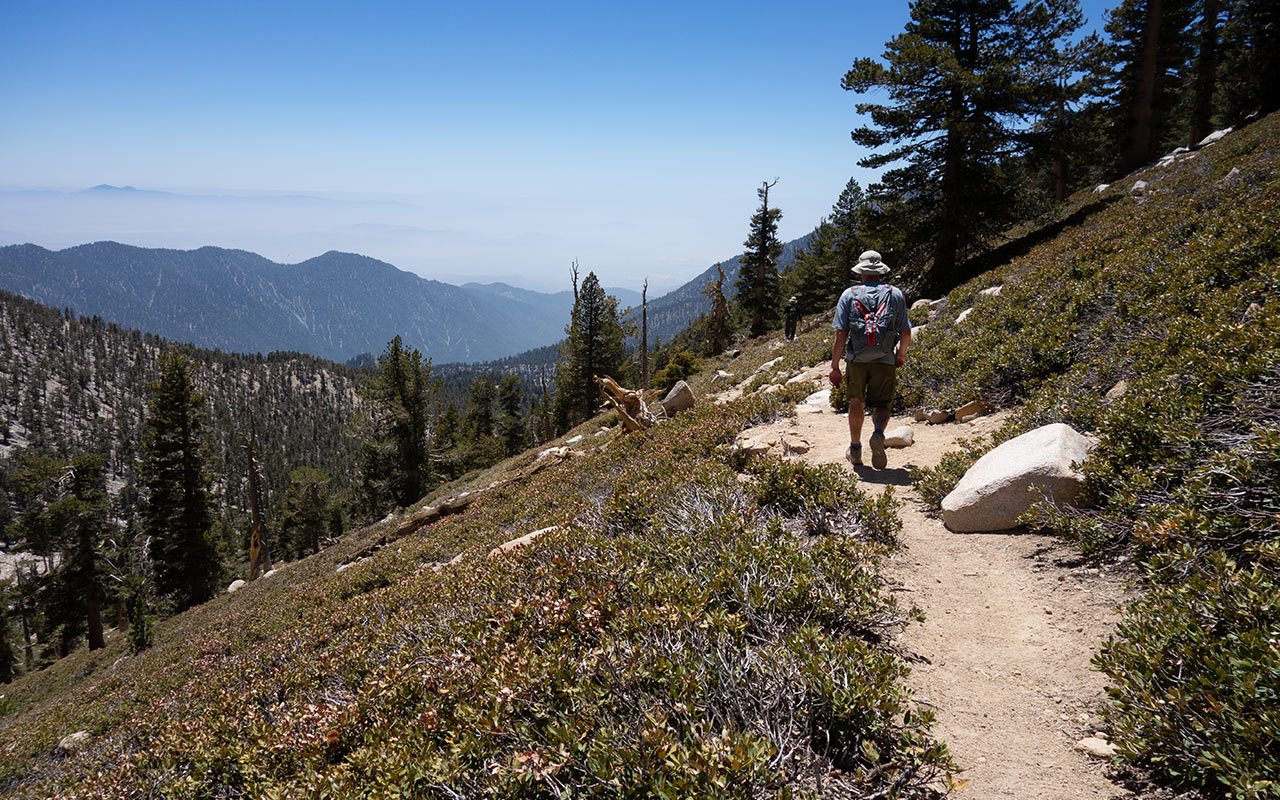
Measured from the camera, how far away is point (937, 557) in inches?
191

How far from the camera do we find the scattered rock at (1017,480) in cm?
474

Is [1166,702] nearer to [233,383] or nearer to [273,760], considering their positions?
[273,760]

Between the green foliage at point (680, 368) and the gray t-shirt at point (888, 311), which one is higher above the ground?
the gray t-shirt at point (888, 311)

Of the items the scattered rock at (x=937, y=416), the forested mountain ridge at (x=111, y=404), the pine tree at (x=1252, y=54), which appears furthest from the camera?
the forested mountain ridge at (x=111, y=404)

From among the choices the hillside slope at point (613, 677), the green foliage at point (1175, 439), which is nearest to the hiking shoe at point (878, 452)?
the green foliage at point (1175, 439)

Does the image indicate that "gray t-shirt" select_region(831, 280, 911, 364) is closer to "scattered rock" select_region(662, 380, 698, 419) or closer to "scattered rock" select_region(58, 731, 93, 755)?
"scattered rock" select_region(662, 380, 698, 419)

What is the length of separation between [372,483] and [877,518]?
38406mm

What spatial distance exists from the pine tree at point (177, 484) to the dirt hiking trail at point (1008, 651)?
35962 mm

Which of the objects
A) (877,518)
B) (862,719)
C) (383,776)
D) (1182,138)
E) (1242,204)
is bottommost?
(383,776)

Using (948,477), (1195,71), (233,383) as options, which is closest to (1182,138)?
(1195,71)

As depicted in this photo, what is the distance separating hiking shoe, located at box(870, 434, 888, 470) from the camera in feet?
23.0

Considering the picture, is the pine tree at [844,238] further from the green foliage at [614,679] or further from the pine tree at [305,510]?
the pine tree at [305,510]

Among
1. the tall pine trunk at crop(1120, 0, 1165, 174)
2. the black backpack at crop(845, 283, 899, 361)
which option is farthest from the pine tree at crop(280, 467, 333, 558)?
the tall pine trunk at crop(1120, 0, 1165, 174)

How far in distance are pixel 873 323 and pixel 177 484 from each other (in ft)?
121
